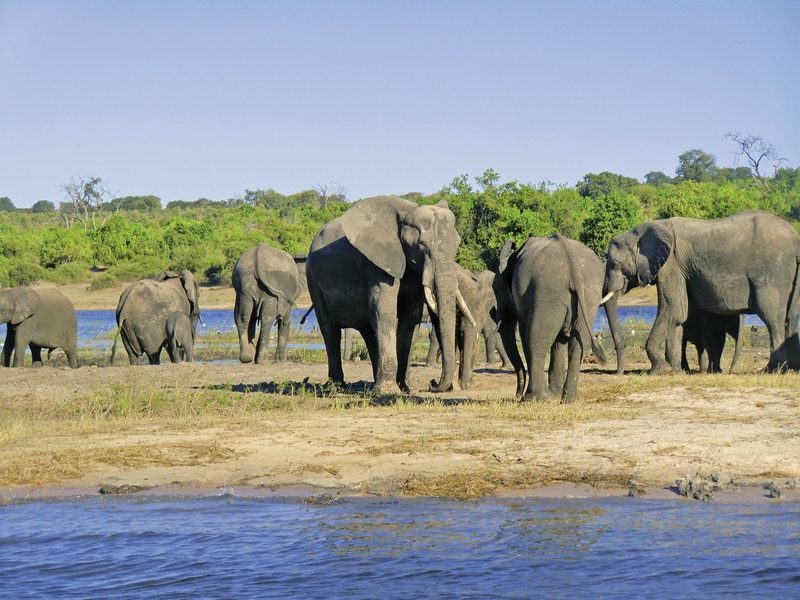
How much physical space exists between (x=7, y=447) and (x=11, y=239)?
223ft

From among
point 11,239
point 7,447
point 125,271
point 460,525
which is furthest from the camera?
point 11,239

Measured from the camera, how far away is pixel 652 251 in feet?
62.2

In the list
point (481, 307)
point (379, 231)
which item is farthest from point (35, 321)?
point (379, 231)

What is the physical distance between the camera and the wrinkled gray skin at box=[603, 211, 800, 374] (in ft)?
58.9

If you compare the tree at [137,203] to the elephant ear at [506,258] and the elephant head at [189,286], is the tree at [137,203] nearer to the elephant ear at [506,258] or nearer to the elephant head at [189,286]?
the elephant head at [189,286]

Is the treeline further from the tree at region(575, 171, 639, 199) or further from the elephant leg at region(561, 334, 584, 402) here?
the elephant leg at region(561, 334, 584, 402)

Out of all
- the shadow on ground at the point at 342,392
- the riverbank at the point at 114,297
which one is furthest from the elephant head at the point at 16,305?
the riverbank at the point at 114,297

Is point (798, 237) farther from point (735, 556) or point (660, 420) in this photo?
point (735, 556)

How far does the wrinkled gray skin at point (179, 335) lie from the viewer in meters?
23.7

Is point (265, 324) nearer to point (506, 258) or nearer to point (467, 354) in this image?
point (467, 354)

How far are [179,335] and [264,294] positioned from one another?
6.47ft

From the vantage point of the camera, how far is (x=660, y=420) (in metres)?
12.9

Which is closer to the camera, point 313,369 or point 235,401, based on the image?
point 235,401

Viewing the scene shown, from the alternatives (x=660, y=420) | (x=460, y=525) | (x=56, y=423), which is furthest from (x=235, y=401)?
(x=460, y=525)
